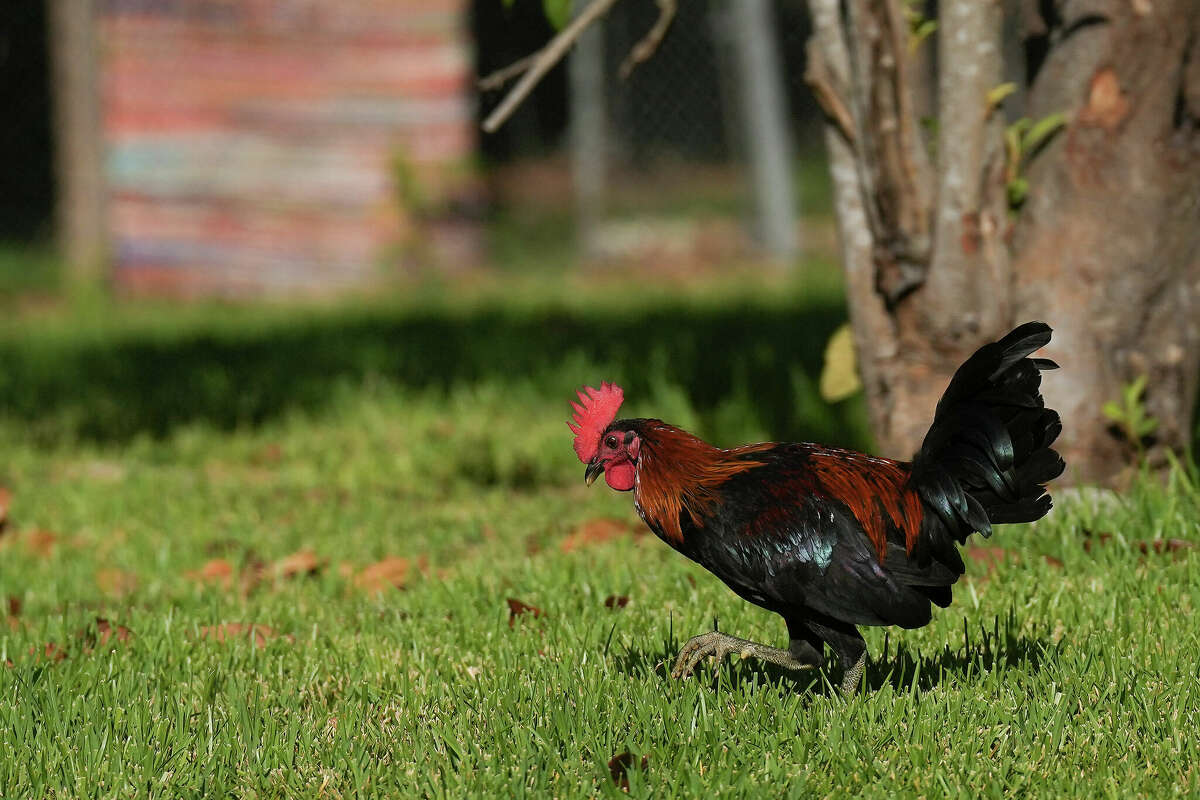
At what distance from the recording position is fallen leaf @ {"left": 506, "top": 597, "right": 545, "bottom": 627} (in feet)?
13.3

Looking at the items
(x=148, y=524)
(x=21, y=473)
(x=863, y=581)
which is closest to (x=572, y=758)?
(x=863, y=581)

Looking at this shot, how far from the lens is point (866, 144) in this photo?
448cm

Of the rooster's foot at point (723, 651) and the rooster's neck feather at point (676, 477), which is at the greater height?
the rooster's neck feather at point (676, 477)

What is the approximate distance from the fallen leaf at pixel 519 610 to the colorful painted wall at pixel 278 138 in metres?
7.53

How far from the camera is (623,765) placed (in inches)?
117

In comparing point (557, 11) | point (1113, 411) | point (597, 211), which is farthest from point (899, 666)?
point (597, 211)

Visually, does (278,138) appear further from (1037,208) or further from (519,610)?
(519,610)

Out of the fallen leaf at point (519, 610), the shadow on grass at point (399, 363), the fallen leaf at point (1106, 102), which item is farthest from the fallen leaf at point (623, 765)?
the shadow on grass at point (399, 363)

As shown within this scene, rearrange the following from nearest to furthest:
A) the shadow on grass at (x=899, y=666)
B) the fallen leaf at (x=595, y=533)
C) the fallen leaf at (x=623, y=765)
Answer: the fallen leaf at (x=623, y=765) → the shadow on grass at (x=899, y=666) → the fallen leaf at (x=595, y=533)

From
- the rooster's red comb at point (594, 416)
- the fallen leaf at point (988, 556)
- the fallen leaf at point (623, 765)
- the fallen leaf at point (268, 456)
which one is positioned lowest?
the fallen leaf at point (268, 456)

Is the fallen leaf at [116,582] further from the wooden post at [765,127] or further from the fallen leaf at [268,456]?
the wooden post at [765,127]

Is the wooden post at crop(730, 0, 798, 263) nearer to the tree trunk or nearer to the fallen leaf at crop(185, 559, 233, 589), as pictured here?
the tree trunk

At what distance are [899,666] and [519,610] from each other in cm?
112

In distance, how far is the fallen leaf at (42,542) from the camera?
530 cm
